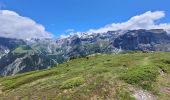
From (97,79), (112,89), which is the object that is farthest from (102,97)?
(97,79)

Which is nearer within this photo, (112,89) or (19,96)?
(112,89)

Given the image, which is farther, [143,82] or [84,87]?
[143,82]

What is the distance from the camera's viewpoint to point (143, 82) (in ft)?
165

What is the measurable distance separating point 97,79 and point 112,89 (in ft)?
18.5

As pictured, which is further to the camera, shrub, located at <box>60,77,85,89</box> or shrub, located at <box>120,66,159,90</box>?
shrub, located at <box>120,66,159,90</box>

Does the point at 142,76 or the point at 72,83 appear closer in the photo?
the point at 72,83

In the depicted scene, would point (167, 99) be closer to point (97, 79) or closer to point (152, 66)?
point (97, 79)

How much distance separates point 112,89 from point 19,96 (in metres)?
14.6

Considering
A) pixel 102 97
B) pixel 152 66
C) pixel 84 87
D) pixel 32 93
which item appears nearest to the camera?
pixel 102 97

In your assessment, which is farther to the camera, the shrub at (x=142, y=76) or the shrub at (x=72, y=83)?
the shrub at (x=142, y=76)

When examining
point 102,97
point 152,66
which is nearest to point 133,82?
point 102,97

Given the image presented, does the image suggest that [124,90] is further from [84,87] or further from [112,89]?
[84,87]

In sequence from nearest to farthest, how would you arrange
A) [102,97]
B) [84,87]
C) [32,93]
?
[102,97]
[84,87]
[32,93]

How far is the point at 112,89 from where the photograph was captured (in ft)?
150
